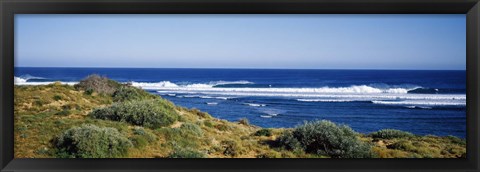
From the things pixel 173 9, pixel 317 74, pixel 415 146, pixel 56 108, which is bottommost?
pixel 415 146

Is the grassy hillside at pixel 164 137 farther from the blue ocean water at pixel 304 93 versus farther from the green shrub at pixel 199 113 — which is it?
the blue ocean water at pixel 304 93

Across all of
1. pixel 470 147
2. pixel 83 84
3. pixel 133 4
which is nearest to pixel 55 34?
pixel 83 84

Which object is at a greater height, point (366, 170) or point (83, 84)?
point (83, 84)

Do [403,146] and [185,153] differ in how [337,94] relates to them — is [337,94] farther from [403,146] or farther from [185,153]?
[185,153]

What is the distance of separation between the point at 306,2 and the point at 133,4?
1.27 meters

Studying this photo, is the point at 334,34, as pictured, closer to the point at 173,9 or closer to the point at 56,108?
the point at 173,9

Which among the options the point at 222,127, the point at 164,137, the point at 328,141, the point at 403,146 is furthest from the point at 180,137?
the point at 403,146

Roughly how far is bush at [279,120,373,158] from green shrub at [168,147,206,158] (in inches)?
37.4

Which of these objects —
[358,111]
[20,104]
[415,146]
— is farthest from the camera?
[358,111]

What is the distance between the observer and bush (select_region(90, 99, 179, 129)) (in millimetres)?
5061

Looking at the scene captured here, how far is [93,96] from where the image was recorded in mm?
6090

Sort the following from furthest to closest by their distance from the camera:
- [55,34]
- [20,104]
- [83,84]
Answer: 1. [83,84]
2. [55,34]
3. [20,104]

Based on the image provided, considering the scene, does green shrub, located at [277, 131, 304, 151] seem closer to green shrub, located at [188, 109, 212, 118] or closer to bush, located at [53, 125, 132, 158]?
bush, located at [53, 125, 132, 158]

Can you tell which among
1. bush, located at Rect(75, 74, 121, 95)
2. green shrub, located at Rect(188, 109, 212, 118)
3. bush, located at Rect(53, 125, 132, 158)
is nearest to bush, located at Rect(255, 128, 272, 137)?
green shrub, located at Rect(188, 109, 212, 118)
